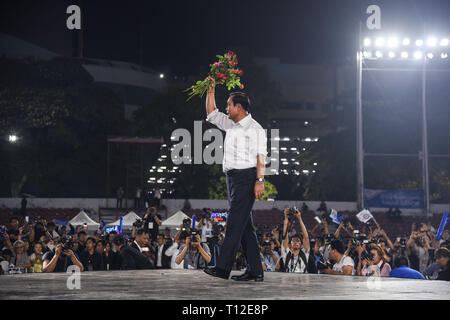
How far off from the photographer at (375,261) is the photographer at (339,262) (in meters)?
0.53

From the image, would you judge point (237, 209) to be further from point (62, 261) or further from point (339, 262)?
point (62, 261)

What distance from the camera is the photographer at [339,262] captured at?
8.80 metres

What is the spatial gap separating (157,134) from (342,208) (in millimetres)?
13564

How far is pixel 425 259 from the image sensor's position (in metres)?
12.6

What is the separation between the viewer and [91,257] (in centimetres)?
1096

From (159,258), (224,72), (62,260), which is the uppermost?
(224,72)

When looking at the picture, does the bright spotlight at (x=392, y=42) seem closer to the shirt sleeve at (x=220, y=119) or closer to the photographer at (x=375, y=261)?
the photographer at (x=375, y=261)

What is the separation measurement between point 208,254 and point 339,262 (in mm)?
1903

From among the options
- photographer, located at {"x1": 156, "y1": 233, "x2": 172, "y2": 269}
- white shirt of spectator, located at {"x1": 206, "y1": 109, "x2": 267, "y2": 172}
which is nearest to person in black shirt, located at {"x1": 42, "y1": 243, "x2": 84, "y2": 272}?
photographer, located at {"x1": 156, "y1": 233, "x2": 172, "y2": 269}

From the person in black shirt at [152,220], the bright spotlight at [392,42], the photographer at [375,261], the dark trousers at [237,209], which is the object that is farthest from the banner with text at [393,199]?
the dark trousers at [237,209]

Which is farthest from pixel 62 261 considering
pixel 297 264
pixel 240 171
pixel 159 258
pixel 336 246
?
pixel 240 171

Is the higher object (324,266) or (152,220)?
(152,220)

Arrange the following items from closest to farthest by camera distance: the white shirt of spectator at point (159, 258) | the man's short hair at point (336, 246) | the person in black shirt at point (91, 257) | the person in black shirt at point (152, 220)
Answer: the man's short hair at point (336, 246)
the person in black shirt at point (91, 257)
the white shirt of spectator at point (159, 258)
the person in black shirt at point (152, 220)
